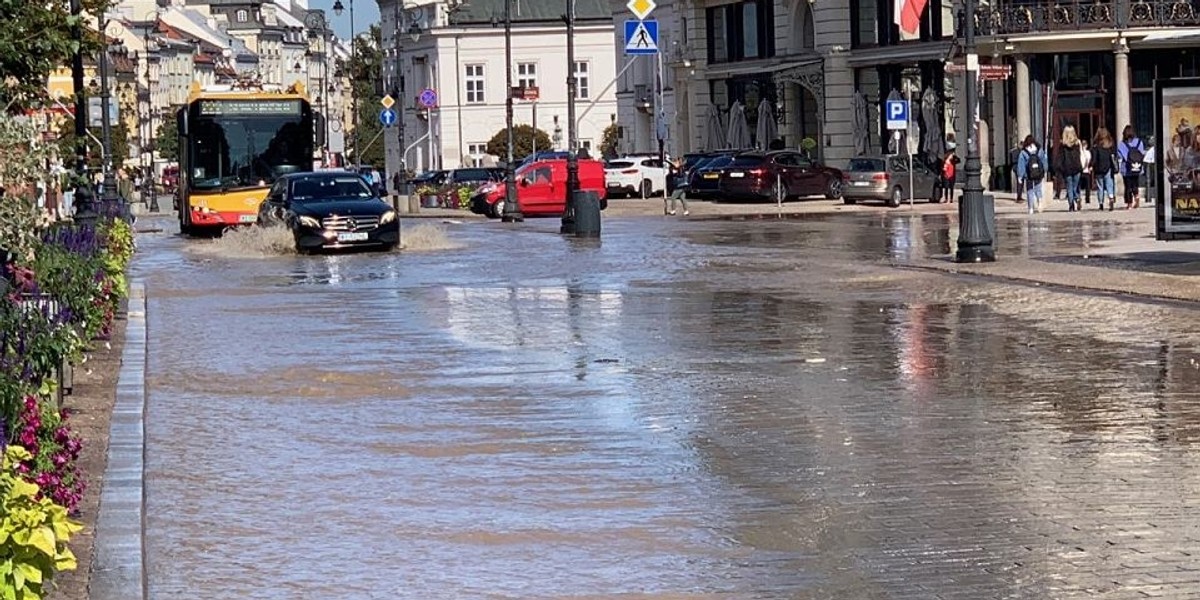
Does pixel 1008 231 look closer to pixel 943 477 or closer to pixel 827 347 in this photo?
pixel 827 347

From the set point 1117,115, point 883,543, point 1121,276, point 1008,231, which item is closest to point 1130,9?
point 1117,115

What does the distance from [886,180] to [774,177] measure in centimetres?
591

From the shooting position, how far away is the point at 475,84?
412 feet

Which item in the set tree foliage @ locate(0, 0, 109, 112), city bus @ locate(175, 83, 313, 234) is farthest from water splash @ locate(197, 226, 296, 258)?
tree foliage @ locate(0, 0, 109, 112)

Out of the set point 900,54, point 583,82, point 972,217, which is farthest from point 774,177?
point 583,82

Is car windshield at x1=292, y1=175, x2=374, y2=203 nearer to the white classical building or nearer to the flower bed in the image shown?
the flower bed

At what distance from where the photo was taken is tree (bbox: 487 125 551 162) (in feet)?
380

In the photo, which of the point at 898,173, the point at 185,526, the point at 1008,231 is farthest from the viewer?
the point at 898,173

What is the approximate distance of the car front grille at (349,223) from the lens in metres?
35.5

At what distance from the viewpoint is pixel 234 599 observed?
28.7 ft

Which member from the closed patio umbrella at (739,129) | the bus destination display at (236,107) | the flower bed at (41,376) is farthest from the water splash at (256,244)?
the closed patio umbrella at (739,129)

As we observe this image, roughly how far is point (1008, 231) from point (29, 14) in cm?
2582

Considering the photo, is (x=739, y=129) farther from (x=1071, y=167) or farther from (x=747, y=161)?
(x=1071, y=167)

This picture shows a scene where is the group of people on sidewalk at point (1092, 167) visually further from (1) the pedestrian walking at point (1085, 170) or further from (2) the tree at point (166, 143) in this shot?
(2) the tree at point (166, 143)
